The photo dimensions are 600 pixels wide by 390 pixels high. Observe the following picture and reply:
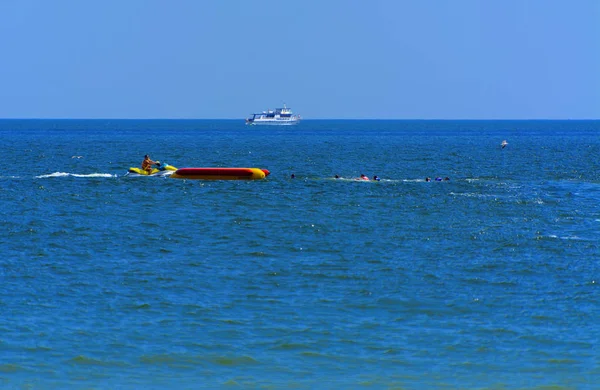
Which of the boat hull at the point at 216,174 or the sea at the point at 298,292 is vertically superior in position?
the boat hull at the point at 216,174

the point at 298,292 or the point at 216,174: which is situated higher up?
the point at 216,174

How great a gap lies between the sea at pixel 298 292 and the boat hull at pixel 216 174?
9258 millimetres

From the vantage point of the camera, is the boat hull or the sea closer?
the sea

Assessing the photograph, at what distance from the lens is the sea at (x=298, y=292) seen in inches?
711

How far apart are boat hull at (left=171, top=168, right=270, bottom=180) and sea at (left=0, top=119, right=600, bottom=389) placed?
9258 mm

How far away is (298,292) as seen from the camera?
79.5 feet

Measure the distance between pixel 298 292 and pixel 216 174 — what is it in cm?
3426

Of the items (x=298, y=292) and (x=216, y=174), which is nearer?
(x=298, y=292)

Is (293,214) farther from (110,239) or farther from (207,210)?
(110,239)

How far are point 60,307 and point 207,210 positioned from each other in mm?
19966

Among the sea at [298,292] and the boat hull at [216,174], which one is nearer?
the sea at [298,292]

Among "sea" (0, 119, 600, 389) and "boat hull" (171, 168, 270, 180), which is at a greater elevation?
"boat hull" (171, 168, 270, 180)

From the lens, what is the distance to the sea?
18.1m

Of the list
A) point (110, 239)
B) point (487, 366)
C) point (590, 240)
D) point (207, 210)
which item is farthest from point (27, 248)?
point (590, 240)
